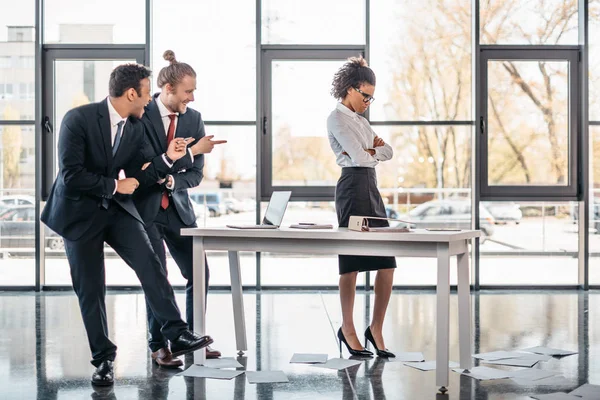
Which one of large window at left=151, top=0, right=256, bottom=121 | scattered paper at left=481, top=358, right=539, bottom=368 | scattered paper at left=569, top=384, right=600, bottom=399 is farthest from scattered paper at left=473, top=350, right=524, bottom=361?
large window at left=151, top=0, right=256, bottom=121

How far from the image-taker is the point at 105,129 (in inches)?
139

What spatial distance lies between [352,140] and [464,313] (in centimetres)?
105

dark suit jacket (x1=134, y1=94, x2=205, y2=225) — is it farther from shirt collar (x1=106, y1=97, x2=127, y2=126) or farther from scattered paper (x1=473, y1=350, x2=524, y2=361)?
scattered paper (x1=473, y1=350, x2=524, y2=361)

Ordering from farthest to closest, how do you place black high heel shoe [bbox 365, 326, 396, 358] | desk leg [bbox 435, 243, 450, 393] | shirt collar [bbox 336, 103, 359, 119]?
shirt collar [bbox 336, 103, 359, 119] → black high heel shoe [bbox 365, 326, 396, 358] → desk leg [bbox 435, 243, 450, 393]

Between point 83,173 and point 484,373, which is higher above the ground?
point 83,173

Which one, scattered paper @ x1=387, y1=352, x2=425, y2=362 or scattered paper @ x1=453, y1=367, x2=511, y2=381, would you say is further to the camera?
scattered paper @ x1=387, y1=352, x2=425, y2=362

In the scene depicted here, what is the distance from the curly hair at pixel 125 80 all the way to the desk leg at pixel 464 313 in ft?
5.62

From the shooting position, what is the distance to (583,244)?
6.96m

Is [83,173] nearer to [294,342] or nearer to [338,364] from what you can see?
[338,364]

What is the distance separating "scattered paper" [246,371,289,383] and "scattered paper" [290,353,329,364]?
279mm

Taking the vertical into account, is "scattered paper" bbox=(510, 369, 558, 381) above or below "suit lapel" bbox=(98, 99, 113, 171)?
below

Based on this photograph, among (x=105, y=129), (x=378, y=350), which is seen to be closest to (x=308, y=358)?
(x=378, y=350)

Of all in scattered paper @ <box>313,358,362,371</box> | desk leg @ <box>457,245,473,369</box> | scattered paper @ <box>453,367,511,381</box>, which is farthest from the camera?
scattered paper @ <box>313,358,362,371</box>

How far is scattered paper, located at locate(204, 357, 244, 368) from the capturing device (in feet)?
12.8
